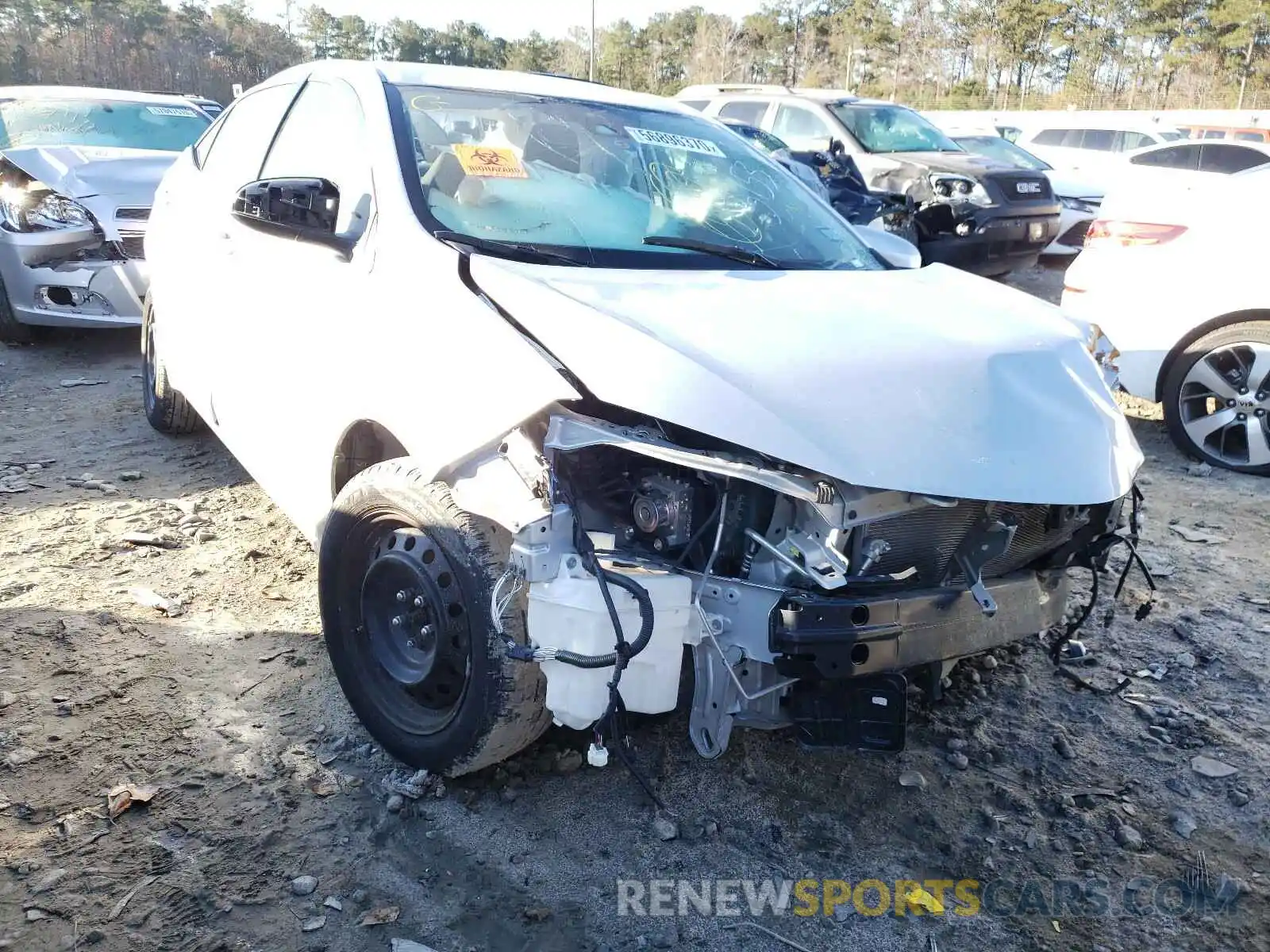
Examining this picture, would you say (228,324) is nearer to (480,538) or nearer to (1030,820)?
(480,538)

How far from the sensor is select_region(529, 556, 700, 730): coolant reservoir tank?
2.29 m

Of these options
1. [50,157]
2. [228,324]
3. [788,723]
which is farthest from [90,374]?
[788,723]

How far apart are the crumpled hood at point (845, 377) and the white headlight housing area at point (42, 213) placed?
5.73 metres

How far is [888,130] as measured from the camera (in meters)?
11.7

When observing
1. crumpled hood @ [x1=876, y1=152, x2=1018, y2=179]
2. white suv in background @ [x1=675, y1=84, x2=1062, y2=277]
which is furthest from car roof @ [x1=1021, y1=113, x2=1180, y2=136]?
crumpled hood @ [x1=876, y1=152, x2=1018, y2=179]

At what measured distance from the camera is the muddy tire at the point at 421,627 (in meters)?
2.50

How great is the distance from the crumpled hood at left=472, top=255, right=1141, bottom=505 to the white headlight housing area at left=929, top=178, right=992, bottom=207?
8073 mm

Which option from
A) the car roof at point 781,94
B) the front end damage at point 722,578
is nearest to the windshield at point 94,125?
the car roof at point 781,94

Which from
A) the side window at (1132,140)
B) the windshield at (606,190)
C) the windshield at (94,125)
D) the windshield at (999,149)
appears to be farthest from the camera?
the side window at (1132,140)

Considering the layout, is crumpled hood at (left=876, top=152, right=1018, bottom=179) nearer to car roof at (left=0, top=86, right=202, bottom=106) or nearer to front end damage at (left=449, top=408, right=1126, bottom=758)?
car roof at (left=0, top=86, right=202, bottom=106)

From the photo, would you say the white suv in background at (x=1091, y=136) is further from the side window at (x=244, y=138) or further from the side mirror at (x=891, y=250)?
the side window at (x=244, y=138)

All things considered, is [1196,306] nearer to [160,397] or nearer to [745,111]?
[160,397]

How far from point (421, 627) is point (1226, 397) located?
16.0 feet

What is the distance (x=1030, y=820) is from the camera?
283 cm
